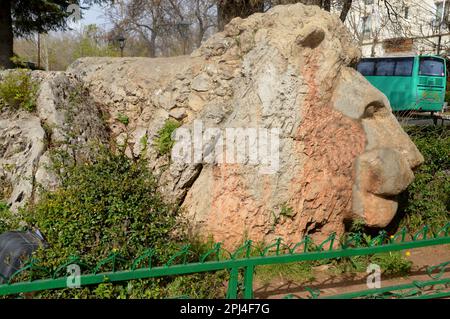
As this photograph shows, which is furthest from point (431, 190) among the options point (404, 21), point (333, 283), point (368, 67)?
point (368, 67)

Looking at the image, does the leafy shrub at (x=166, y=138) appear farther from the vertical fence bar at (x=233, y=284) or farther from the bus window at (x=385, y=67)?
the bus window at (x=385, y=67)

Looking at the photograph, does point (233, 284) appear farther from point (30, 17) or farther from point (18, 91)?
point (30, 17)

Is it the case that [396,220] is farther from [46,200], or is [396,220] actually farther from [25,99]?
[25,99]

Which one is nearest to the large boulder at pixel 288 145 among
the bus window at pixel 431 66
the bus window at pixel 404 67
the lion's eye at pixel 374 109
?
the lion's eye at pixel 374 109

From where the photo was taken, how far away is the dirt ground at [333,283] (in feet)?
12.3

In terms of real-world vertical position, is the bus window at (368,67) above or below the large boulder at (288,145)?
above

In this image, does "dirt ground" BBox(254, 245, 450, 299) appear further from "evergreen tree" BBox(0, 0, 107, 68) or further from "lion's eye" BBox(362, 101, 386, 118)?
"evergreen tree" BBox(0, 0, 107, 68)

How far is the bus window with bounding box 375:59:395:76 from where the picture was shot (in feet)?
58.6

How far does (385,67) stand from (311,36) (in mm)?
15039

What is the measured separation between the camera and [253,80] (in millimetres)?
4578

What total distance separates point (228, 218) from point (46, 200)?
1.68 meters

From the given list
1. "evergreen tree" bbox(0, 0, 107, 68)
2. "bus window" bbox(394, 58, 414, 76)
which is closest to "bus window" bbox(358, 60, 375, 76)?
"bus window" bbox(394, 58, 414, 76)

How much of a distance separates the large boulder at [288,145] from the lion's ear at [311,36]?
12mm

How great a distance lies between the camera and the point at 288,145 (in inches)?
171
